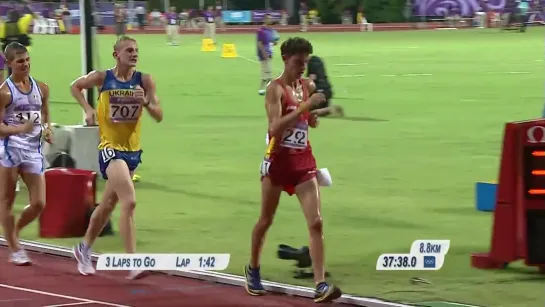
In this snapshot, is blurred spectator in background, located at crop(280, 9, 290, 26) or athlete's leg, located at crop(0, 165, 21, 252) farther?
blurred spectator in background, located at crop(280, 9, 290, 26)

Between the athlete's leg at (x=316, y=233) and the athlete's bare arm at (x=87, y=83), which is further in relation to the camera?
the athlete's bare arm at (x=87, y=83)

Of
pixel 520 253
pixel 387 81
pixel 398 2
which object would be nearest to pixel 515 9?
pixel 398 2

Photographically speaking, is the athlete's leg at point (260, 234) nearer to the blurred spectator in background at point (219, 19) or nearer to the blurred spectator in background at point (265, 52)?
the blurred spectator in background at point (265, 52)

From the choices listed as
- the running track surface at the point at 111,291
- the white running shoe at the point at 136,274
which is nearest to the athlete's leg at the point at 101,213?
the running track surface at the point at 111,291

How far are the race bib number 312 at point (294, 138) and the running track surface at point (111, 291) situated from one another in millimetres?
1131

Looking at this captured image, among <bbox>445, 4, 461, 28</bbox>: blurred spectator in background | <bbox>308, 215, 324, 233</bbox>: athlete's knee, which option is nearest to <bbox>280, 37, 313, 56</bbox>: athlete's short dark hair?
<bbox>308, 215, 324, 233</bbox>: athlete's knee

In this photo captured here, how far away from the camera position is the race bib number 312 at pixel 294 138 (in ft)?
25.6

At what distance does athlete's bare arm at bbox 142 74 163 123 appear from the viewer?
8719 millimetres

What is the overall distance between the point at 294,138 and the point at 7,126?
101 inches

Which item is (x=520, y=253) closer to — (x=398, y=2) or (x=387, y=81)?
(x=387, y=81)

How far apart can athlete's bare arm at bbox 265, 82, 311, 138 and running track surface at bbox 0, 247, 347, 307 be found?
49.9 inches

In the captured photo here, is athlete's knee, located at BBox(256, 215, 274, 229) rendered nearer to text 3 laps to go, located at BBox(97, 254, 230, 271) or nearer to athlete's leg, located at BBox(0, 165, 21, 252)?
text 3 laps to go, located at BBox(97, 254, 230, 271)

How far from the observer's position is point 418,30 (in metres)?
67.7

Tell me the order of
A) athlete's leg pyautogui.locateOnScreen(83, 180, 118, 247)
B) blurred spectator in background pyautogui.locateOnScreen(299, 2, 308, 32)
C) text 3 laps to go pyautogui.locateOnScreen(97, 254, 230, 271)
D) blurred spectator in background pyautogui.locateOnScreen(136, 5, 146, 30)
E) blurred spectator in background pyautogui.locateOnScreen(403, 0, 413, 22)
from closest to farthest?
text 3 laps to go pyautogui.locateOnScreen(97, 254, 230, 271) < athlete's leg pyautogui.locateOnScreen(83, 180, 118, 247) < blurred spectator in background pyautogui.locateOnScreen(299, 2, 308, 32) < blurred spectator in background pyautogui.locateOnScreen(136, 5, 146, 30) < blurred spectator in background pyautogui.locateOnScreen(403, 0, 413, 22)
